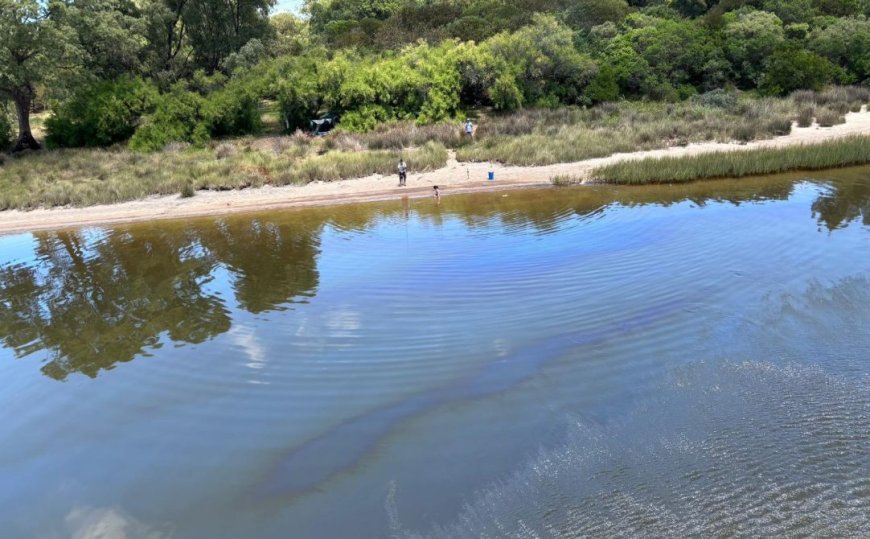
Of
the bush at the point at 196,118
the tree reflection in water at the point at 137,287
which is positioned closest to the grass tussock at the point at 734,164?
the tree reflection in water at the point at 137,287

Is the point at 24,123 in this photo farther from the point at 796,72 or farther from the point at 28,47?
the point at 796,72

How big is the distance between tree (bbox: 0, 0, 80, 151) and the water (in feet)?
75.4

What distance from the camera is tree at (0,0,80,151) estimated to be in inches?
1275

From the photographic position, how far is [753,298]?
1164 cm

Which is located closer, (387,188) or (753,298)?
(753,298)

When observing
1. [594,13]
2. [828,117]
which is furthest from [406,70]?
[828,117]

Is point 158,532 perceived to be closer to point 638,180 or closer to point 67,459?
point 67,459

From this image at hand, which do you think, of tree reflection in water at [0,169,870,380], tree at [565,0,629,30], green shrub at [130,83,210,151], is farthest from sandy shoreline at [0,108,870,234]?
tree at [565,0,629,30]

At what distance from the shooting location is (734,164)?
80.0 feet

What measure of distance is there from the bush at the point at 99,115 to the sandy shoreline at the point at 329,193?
538 inches

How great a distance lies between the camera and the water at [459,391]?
704 cm

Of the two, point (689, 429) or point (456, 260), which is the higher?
point (456, 260)

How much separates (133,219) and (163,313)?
40.3 ft

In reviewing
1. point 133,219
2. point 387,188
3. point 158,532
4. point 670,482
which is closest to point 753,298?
point 670,482
